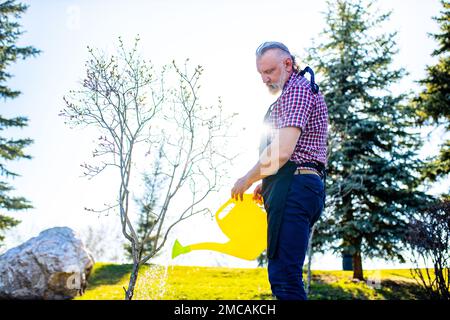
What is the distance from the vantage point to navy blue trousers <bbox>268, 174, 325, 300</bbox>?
175cm

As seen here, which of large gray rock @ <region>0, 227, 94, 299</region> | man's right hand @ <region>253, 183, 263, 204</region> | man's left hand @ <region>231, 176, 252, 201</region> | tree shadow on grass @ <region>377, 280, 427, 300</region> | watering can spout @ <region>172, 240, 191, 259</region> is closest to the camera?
man's left hand @ <region>231, 176, 252, 201</region>

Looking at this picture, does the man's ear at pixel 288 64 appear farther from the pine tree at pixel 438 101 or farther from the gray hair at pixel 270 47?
the pine tree at pixel 438 101

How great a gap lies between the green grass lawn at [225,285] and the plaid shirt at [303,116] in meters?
7.29

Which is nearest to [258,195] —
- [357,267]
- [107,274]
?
[357,267]

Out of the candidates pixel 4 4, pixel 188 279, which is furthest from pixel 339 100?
pixel 4 4

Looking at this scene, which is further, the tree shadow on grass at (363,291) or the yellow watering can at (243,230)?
the tree shadow on grass at (363,291)

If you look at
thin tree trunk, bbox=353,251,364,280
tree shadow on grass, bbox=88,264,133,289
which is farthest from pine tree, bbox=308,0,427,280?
tree shadow on grass, bbox=88,264,133,289

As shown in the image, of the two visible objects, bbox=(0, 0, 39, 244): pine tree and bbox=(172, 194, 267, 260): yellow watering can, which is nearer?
bbox=(172, 194, 267, 260): yellow watering can

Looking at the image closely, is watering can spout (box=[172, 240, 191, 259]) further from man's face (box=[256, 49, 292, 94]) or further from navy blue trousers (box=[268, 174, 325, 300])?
man's face (box=[256, 49, 292, 94])

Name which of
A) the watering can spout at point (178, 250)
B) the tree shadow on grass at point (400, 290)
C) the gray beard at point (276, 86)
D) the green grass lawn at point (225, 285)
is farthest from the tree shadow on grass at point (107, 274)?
the gray beard at point (276, 86)

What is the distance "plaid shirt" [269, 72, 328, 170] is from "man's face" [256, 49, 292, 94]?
0.05 metres

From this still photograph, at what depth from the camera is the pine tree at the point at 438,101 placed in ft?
37.8

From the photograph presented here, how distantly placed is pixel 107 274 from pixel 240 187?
11.9 metres
